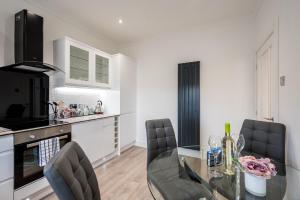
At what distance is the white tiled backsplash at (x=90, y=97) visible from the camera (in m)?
2.89

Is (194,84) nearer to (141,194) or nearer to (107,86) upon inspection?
(107,86)

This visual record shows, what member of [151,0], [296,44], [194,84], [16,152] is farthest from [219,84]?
[16,152]

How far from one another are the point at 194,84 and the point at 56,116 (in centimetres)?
260

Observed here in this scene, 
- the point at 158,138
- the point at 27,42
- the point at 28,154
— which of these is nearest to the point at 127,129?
the point at 158,138

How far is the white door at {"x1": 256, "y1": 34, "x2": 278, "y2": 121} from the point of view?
1900 millimetres

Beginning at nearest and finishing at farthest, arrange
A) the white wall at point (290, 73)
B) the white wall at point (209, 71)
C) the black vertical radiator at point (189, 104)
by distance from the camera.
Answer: the white wall at point (290, 73), the white wall at point (209, 71), the black vertical radiator at point (189, 104)

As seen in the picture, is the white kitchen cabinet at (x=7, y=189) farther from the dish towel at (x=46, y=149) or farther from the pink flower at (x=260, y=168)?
the pink flower at (x=260, y=168)

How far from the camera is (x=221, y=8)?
265cm

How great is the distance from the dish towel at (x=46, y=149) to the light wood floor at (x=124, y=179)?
502 millimetres

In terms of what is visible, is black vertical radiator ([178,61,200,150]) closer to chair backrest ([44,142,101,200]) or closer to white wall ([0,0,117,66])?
white wall ([0,0,117,66])

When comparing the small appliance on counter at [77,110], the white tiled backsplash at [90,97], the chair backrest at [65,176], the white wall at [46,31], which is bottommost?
the chair backrest at [65,176]

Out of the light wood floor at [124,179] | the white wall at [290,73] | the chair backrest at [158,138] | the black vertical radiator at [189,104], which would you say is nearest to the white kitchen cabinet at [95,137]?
the light wood floor at [124,179]

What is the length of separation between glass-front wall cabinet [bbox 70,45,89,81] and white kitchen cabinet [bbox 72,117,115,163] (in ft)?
2.78

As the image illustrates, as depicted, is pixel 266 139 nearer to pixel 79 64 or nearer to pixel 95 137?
pixel 95 137
